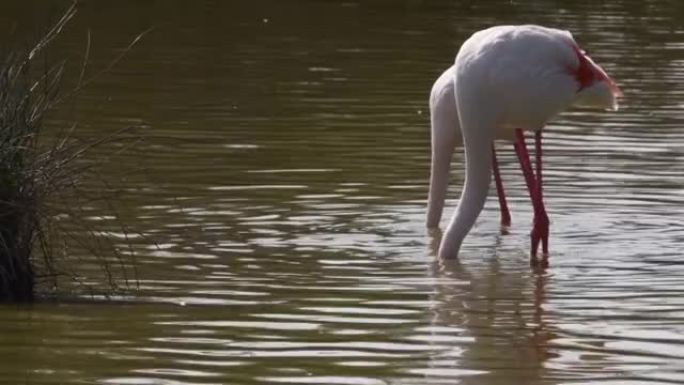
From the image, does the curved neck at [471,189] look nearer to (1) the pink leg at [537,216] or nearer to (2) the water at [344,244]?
(2) the water at [344,244]

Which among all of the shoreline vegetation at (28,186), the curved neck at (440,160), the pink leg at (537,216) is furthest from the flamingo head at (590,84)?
the shoreline vegetation at (28,186)

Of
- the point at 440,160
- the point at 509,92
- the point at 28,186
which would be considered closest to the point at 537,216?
the point at 509,92

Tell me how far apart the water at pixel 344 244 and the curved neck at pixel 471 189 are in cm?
16

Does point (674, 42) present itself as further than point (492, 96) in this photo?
Yes

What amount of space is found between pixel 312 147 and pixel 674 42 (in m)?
9.61

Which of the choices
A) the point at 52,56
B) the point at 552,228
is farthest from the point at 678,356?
the point at 52,56

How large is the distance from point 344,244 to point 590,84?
1.54 metres

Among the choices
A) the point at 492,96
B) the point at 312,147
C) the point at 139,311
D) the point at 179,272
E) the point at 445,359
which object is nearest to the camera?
the point at 445,359

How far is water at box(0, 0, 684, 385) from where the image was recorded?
773cm

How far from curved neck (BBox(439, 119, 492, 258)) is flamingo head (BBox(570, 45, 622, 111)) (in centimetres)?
57

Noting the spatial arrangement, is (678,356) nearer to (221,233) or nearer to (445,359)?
(445,359)

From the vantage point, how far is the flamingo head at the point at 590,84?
1042 cm

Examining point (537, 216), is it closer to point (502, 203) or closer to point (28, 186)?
point (502, 203)

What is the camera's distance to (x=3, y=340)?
795cm
